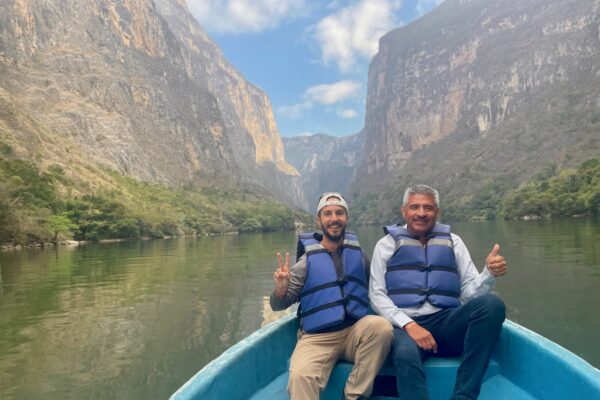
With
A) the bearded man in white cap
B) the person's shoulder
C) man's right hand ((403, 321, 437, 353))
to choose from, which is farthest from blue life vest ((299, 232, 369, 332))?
man's right hand ((403, 321, 437, 353))

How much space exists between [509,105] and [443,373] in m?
167

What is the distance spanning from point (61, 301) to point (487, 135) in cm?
15808

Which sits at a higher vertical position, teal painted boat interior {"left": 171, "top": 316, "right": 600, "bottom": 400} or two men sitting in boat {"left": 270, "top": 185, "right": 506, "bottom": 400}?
two men sitting in boat {"left": 270, "top": 185, "right": 506, "bottom": 400}

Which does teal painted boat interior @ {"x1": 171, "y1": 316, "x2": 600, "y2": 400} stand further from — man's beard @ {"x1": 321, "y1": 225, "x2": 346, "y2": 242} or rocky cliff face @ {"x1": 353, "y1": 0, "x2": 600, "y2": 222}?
rocky cliff face @ {"x1": 353, "y1": 0, "x2": 600, "y2": 222}

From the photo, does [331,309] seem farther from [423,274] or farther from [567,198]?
[567,198]

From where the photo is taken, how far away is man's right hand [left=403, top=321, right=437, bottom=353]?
393 cm

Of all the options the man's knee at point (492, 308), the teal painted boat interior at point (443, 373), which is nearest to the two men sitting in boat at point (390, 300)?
the man's knee at point (492, 308)

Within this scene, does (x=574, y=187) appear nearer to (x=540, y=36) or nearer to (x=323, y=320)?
(x=323, y=320)

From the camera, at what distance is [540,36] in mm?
159875

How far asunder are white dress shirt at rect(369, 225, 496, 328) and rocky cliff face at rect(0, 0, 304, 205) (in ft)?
213

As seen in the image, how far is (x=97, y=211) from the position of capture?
55.3m

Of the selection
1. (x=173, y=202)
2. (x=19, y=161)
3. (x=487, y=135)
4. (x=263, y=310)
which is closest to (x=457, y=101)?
(x=487, y=135)

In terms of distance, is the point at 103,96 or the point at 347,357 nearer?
the point at 347,357

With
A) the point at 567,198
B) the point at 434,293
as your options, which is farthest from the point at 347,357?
the point at 567,198
